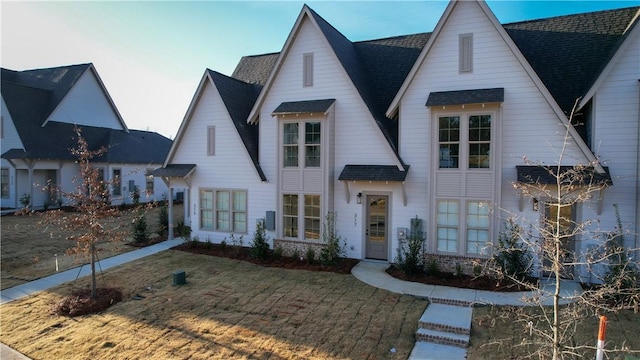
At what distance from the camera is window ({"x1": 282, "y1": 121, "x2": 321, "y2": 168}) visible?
14133 millimetres

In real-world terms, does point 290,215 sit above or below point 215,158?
below

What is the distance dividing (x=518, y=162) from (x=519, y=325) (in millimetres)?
5296

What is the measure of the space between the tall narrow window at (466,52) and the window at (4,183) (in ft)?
98.6

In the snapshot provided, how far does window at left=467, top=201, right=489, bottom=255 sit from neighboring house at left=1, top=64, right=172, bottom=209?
17894mm

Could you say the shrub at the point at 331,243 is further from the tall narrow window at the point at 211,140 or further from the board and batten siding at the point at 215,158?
the tall narrow window at the point at 211,140

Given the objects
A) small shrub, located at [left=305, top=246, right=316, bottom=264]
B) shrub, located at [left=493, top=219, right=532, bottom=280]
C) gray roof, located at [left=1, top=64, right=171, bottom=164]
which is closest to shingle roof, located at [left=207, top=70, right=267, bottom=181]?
small shrub, located at [left=305, top=246, right=316, bottom=264]

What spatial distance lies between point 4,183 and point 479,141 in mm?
30985

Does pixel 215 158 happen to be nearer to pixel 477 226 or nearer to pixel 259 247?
pixel 259 247

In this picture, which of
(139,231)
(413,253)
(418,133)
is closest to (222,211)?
(139,231)

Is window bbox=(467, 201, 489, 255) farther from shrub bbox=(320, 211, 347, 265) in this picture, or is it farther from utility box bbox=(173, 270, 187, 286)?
utility box bbox=(173, 270, 187, 286)

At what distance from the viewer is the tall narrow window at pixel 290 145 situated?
14.5 m

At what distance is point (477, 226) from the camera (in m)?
12.1

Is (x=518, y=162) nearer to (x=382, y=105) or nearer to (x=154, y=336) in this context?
(x=382, y=105)

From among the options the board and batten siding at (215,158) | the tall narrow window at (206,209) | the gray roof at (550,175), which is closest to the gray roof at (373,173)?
the gray roof at (550,175)
